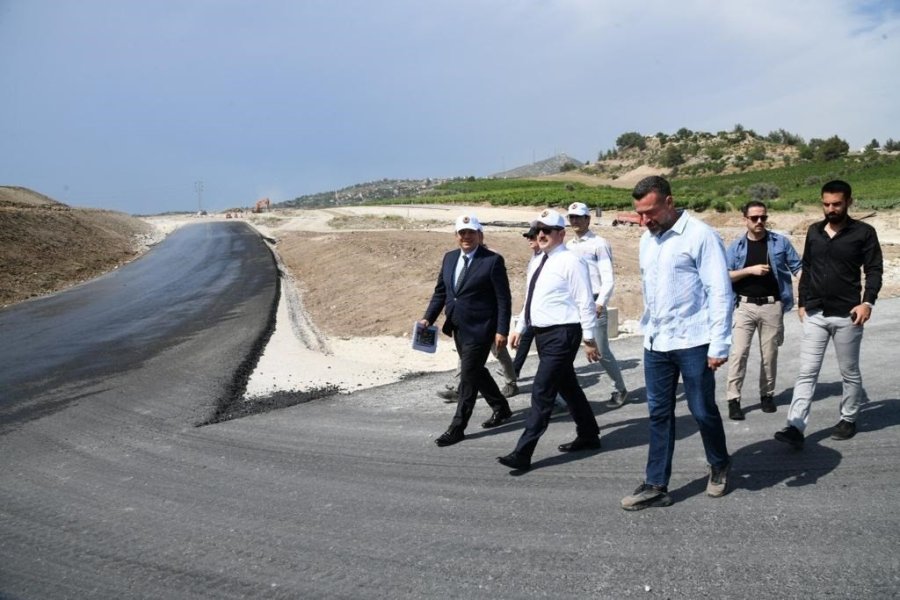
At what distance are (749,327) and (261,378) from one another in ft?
20.0

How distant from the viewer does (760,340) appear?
6574mm

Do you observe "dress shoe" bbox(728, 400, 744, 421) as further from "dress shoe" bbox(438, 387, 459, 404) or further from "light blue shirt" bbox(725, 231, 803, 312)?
"dress shoe" bbox(438, 387, 459, 404)

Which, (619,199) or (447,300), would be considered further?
(619,199)

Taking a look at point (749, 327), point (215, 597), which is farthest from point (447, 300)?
point (215, 597)

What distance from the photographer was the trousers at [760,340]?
6453mm

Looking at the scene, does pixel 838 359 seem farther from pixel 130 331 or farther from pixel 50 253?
→ pixel 50 253

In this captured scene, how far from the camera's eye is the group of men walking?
454 centimetres

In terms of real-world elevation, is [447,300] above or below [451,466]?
above

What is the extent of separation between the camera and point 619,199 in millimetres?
55844

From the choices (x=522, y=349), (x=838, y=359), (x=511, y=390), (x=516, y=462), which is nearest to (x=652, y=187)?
(x=516, y=462)

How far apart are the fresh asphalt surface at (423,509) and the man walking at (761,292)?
325 mm

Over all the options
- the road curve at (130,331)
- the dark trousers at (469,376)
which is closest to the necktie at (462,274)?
the dark trousers at (469,376)

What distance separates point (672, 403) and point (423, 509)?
6.04 feet

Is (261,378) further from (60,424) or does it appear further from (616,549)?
(616,549)
